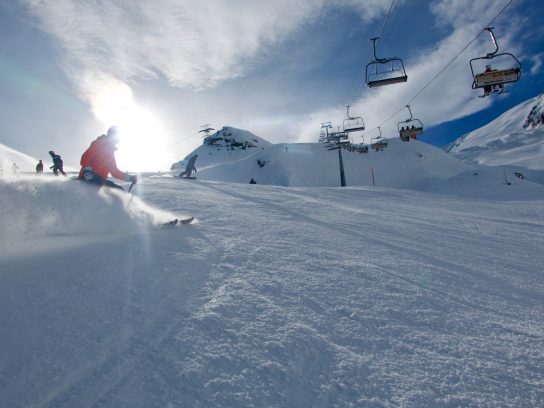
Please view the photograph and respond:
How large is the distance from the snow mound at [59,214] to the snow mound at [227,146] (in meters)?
98.8

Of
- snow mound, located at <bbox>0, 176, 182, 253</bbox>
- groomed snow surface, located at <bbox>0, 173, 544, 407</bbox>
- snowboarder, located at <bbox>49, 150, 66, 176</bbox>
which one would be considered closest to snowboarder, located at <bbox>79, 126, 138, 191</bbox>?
snow mound, located at <bbox>0, 176, 182, 253</bbox>

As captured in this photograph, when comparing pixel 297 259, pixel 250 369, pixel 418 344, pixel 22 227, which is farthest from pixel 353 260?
pixel 22 227

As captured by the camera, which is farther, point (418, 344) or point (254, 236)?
point (254, 236)

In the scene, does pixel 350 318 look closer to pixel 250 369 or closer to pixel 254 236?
pixel 250 369

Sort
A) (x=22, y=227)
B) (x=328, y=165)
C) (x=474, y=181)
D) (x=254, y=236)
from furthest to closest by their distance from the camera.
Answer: (x=328, y=165)
(x=474, y=181)
(x=254, y=236)
(x=22, y=227)

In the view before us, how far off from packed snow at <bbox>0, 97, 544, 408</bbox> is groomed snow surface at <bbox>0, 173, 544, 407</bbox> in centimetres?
1

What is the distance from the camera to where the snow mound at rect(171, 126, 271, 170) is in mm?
113481

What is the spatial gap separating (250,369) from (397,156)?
241 feet

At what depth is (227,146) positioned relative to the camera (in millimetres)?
127812

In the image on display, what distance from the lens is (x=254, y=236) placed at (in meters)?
5.04

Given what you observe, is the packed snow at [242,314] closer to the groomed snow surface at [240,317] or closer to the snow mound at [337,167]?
the groomed snow surface at [240,317]

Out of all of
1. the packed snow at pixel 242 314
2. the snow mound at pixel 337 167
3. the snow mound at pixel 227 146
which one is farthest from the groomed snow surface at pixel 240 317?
the snow mound at pixel 227 146

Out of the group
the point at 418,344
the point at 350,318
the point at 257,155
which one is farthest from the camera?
the point at 257,155

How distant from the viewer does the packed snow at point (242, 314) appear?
1.73 meters
